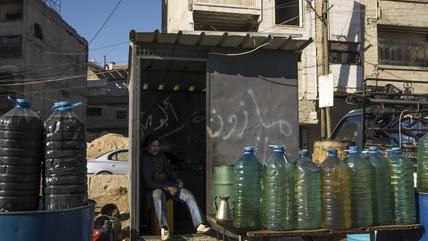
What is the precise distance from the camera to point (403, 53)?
898 inches

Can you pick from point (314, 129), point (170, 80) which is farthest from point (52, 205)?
point (314, 129)

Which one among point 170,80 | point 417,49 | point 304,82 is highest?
point 417,49

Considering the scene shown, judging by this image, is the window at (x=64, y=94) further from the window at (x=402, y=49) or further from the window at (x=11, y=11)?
the window at (x=402, y=49)

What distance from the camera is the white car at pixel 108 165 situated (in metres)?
14.9

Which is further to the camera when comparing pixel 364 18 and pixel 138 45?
pixel 364 18

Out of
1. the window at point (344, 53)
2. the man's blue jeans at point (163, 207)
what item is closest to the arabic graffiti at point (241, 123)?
the man's blue jeans at point (163, 207)

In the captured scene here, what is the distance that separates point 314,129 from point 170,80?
13.0 metres

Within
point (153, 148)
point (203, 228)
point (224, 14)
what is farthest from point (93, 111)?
point (203, 228)

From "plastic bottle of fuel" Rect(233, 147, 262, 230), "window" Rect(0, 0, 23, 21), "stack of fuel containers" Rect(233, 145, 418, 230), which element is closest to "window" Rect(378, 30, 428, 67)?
"stack of fuel containers" Rect(233, 145, 418, 230)

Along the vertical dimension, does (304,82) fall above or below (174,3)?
below

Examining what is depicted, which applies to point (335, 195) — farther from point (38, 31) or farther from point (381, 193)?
point (38, 31)

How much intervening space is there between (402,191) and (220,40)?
3495 millimetres

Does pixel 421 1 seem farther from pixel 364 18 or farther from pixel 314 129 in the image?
pixel 314 129

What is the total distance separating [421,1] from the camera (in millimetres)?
23219
